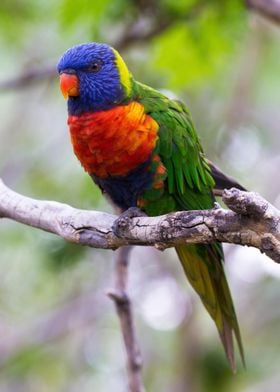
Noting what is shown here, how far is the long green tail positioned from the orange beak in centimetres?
87

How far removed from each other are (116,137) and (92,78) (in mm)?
362

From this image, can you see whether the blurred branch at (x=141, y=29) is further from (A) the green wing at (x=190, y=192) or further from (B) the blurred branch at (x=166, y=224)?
(B) the blurred branch at (x=166, y=224)

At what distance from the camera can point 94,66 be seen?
330 cm

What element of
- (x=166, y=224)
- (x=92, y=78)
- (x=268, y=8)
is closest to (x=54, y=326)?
(x=92, y=78)

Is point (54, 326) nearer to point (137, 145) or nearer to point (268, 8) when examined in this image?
point (137, 145)

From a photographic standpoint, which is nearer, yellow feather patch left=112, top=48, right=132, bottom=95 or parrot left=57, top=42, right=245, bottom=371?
parrot left=57, top=42, right=245, bottom=371

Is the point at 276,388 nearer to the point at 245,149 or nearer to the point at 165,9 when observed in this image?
the point at 245,149

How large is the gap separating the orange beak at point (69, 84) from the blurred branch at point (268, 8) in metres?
1.17

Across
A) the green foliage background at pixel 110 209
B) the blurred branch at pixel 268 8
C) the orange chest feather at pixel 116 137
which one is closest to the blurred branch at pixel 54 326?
the green foliage background at pixel 110 209

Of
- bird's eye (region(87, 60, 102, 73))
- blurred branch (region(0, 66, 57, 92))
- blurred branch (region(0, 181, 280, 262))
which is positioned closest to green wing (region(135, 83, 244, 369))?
bird's eye (region(87, 60, 102, 73))

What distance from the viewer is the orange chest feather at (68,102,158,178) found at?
3.06 metres

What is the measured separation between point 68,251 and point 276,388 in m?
1.54

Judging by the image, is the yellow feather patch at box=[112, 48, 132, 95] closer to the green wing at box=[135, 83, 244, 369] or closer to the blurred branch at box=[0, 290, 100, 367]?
the green wing at box=[135, 83, 244, 369]

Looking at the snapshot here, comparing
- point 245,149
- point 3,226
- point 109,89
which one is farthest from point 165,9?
point 3,226
